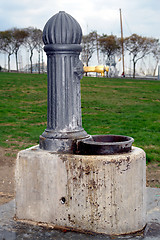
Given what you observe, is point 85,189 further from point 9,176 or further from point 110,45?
point 110,45

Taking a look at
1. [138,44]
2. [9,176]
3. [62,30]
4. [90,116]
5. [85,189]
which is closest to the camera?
[85,189]

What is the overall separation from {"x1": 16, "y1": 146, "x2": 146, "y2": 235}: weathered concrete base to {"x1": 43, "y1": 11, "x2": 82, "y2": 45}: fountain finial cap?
1133mm

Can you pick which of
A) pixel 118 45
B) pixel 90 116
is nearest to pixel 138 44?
pixel 118 45

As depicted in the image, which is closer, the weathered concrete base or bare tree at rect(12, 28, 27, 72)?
the weathered concrete base

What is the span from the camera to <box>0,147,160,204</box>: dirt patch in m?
4.94

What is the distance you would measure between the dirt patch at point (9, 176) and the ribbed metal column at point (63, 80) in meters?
1.70

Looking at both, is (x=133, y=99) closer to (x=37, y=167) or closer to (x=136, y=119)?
(x=136, y=119)

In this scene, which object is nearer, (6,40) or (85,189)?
(85,189)

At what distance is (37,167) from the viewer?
333 centimetres

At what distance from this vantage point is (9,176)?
5.91 metres

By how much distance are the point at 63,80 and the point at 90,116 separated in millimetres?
10715

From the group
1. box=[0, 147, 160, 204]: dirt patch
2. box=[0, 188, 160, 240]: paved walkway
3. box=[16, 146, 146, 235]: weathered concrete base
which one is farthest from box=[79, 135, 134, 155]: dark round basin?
box=[0, 147, 160, 204]: dirt patch

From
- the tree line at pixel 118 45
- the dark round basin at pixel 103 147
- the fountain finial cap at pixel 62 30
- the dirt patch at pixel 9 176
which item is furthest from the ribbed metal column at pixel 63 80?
the tree line at pixel 118 45

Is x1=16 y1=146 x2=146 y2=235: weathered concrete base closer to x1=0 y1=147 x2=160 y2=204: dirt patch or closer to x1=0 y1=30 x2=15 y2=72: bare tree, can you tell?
x1=0 y1=147 x2=160 y2=204: dirt patch
